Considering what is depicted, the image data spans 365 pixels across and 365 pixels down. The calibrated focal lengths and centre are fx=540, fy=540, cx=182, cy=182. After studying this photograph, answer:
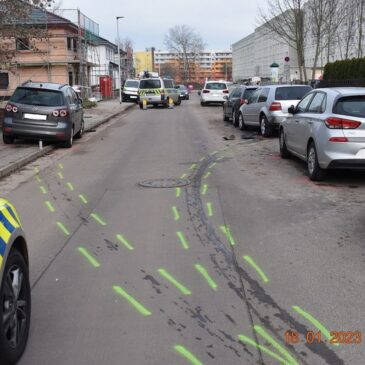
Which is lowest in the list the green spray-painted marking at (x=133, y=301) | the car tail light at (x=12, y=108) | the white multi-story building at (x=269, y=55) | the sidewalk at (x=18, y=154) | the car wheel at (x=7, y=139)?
the green spray-painted marking at (x=133, y=301)

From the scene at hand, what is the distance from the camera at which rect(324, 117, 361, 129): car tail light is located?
8570mm

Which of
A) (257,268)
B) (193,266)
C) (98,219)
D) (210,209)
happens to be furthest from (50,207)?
(257,268)

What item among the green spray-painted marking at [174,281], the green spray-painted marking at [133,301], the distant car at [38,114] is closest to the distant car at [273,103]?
the distant car at [38,114]

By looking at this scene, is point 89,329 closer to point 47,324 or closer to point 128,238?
point 47,324

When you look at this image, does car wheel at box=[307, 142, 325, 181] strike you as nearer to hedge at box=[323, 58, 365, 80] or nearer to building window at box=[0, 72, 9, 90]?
hedge at box=[323, 58, 365, 80]

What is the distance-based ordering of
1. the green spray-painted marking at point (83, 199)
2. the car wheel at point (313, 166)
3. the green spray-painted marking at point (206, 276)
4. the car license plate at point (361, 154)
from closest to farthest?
the green spray-painted marking at point (206, 276) → the green spray-painted marking at point (83, 199) → the car license plate at point (361, 154) → the car wheel at point (313, 166)

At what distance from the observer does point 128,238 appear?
6180mm

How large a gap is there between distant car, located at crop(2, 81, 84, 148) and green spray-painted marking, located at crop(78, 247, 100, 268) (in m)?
8.88

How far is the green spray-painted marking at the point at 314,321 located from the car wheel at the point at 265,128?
12519 millimetres

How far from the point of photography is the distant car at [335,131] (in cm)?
858

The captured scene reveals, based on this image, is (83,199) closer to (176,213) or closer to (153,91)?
(176,213)

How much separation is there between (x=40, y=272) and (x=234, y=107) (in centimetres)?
1681

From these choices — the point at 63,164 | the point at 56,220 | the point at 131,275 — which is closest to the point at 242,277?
the point at 131,275

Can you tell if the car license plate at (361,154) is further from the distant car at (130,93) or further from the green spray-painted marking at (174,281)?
the distant car at (130,93)
